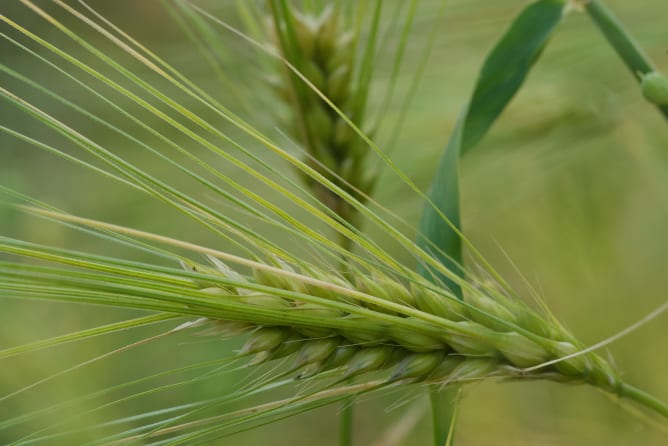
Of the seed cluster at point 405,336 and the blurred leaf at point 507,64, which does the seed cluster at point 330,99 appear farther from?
the seed cluster at point 405,336

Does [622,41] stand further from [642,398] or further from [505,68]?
[642,398]

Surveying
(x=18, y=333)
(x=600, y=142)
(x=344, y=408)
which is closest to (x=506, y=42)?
(x=344, y=408)

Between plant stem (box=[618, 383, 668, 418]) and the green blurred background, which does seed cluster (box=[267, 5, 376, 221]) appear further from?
plant stem (box=[618, 383, 668, 418])

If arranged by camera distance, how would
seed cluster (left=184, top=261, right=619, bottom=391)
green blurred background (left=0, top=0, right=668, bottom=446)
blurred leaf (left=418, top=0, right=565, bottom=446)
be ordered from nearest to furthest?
seed cluster (left=184, top=261, right=619, bottom=391) < blurred leaf (left=418, top=0, right=565, bottom=446) < green blurred background (left=0, top=0, right=668, bottom=446)

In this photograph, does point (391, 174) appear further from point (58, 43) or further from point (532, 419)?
point (58, 43)

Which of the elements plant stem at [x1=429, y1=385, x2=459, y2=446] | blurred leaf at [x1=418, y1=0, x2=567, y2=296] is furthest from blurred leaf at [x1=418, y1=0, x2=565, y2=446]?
plant stem at [x1=429, y1=385, x2=459, y2=446]

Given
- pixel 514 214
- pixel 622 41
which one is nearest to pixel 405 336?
pixel 622 41
